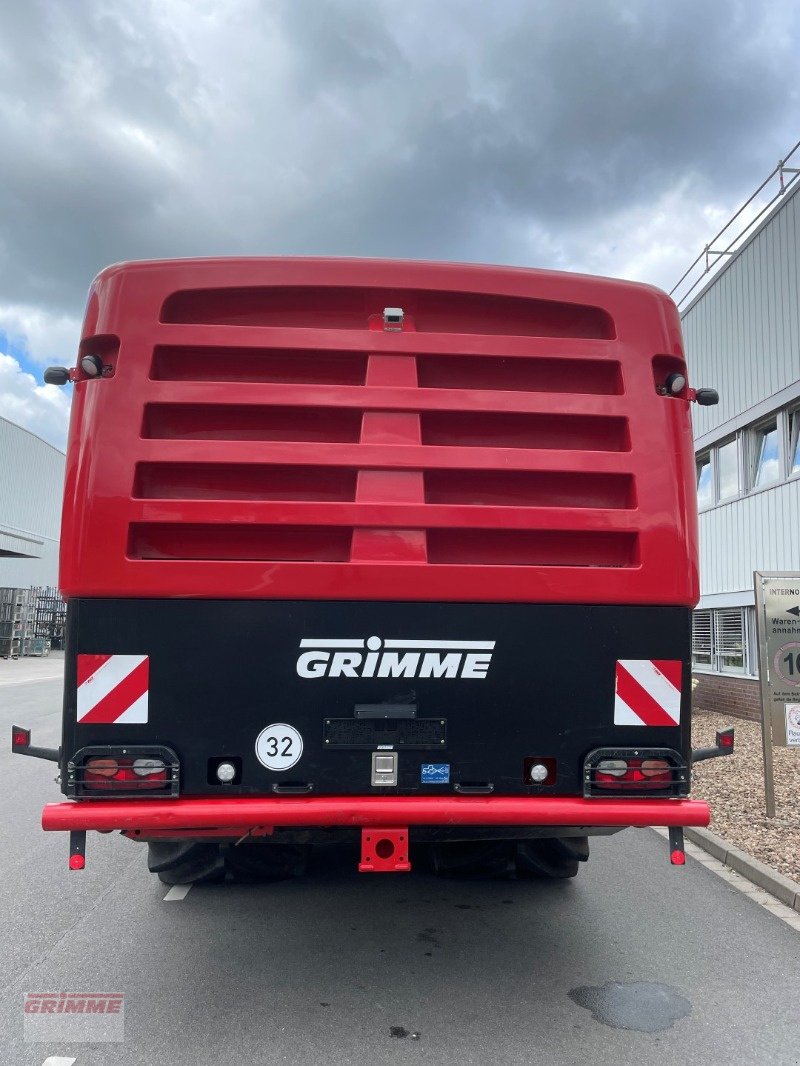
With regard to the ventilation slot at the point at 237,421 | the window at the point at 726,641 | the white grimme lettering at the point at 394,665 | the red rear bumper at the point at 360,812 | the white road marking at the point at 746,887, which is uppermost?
the ventilation slot at the point at 237,421

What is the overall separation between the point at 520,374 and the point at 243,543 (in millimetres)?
1311

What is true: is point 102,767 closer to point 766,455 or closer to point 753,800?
point 753,800

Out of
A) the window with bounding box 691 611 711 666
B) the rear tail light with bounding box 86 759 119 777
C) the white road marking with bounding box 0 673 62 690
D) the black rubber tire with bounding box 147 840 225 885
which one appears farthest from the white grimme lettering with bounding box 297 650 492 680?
the white road marking with bounding box 0 673 62 690

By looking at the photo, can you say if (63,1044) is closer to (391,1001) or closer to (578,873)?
(391,1001)

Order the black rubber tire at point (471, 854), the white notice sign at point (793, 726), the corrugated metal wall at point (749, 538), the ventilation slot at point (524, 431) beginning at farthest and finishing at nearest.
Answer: the corrugated metal wall at point (749, 538) → the white notice sign at point (793, 726) → the black rubber tire at point (471, 854) → the ventilation slot at point (524, 431)

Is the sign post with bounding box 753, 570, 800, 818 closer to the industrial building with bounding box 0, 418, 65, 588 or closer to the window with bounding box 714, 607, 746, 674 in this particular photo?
the window with bounding box 714, 607, 746, 674

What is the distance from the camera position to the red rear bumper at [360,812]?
3.04 metres

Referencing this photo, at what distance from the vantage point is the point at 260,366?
3.38 m

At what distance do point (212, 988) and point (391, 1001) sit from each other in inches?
30.8

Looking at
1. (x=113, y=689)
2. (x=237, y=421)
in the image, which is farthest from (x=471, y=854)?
(x=237, y=421)

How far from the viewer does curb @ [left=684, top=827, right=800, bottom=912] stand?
4875 millimetres

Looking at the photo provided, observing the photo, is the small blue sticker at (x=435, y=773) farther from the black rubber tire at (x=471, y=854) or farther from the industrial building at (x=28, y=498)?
the industrial building at (x=28, y=498)

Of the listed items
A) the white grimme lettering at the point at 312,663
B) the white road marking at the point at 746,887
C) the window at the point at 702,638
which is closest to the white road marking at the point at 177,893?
the white grimme lettering at the point at 312,663

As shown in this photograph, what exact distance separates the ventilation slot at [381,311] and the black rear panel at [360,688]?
115 cm
